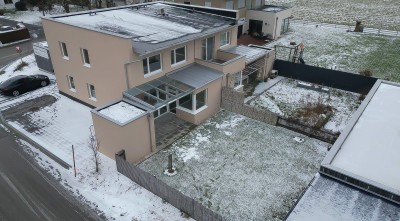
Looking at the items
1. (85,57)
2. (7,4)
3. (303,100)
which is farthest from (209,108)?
(7,4)

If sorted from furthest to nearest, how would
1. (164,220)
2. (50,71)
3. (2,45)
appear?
(2,45) → (50,71) → (164,220)

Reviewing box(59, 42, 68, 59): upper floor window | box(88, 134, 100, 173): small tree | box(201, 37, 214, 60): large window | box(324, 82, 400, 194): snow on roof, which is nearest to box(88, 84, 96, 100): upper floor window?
box(59, 42, 68, 59): upper floor window

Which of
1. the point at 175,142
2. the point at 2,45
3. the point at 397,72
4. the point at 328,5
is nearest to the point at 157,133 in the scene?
the point at 175,142

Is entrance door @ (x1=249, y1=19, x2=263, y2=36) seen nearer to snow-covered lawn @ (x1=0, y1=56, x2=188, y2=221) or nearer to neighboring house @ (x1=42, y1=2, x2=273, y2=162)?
neighboring house @ (x1=42, y1=2, x2=273, y2=162)

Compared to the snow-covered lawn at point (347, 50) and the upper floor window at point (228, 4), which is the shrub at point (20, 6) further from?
the snow-covered lawn at point (347, 50)

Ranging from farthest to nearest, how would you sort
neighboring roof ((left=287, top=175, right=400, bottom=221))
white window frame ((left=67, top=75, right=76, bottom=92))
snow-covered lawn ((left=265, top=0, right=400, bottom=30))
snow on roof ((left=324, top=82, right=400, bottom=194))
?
snow-covered lawn ((left=265, top=0, right=400, bottom=30)) → white window frame ((left=67, top=75, right=76, bottom=92)) → snow on roof ((left=324, top=82, right=400, bottom=194)) → neighboring roof ((left=287, top=175, right=400, bottom=221))

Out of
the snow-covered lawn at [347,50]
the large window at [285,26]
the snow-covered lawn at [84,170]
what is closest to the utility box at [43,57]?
the snow-covered lawn at [84,170]

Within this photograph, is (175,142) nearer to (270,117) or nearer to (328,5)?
(270,117)
